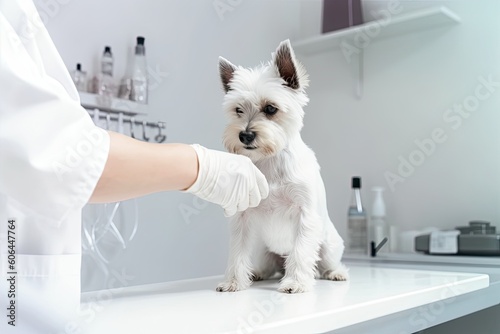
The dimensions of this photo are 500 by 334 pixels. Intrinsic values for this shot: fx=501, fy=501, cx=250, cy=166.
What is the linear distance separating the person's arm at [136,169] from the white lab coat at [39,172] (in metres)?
0.03

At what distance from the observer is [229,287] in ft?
3.53

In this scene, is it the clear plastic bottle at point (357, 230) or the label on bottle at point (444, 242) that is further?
the clear plastic bottle at point (357, 230)

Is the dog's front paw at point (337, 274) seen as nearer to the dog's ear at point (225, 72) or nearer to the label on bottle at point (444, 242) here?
the dog's ear at point (225, 72)

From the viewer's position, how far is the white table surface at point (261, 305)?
72cm

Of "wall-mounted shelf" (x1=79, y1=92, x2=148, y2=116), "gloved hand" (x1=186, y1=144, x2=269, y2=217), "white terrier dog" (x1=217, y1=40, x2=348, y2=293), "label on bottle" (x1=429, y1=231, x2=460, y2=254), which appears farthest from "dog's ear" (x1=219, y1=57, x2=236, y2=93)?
"label on bottle" (x1=429, y1=231, x2=460, y2=254)

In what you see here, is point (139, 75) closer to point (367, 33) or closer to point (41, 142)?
point (367, 33)

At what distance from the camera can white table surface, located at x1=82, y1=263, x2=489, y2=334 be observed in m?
0.72

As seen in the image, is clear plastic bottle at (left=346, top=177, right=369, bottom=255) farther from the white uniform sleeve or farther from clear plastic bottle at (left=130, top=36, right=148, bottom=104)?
the white uniform sleeve

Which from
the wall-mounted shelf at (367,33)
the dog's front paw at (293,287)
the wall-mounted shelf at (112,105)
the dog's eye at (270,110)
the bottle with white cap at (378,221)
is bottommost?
the dog's front paw at (293,287)

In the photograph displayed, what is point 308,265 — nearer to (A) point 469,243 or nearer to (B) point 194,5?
(A) point 469,243

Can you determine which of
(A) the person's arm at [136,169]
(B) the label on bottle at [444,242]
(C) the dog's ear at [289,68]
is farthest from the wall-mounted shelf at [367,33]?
(A) the person's arm at [136,169]

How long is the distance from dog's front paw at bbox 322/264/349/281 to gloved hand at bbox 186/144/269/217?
0.33 meters

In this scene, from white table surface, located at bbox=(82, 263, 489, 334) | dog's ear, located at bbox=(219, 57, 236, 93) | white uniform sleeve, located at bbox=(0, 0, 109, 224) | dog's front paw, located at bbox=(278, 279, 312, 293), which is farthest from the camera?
dog's ear, located at bbox=(219, 57, 236, 93)

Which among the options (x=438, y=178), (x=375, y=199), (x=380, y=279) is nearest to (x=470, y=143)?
(x=438, y=178)
